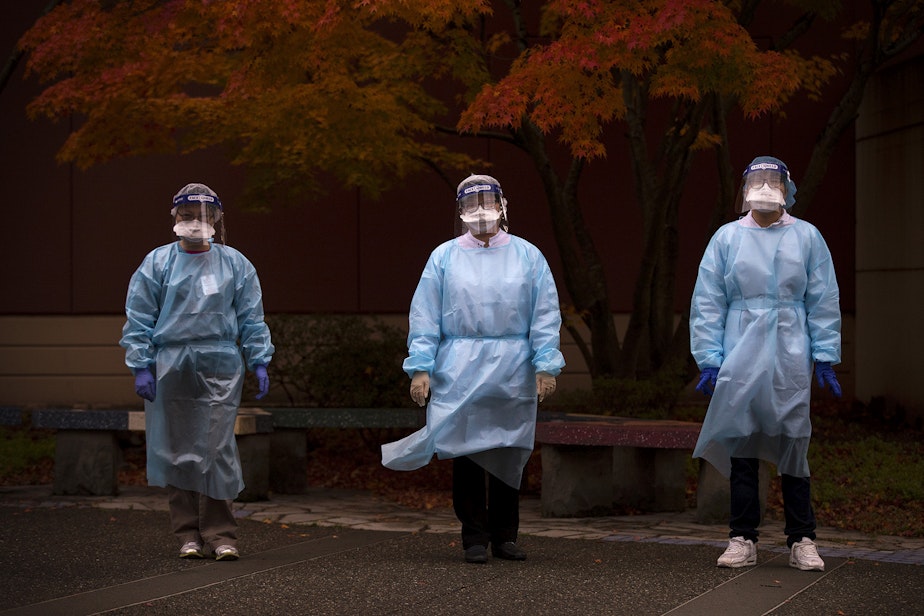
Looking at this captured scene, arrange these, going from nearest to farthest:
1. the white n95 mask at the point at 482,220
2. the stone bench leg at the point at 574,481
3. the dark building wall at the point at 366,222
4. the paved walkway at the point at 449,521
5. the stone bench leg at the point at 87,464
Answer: the white n95 mask at the point at 482,220, the paved walkway at the point at 449,521, the stone bench leg at the point at 574,481, the stone bench leg at the point at 87,464, the dark building wall at the point at 366,222

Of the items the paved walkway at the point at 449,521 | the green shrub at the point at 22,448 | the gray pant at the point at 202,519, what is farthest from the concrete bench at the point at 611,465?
the green shrub at the point at 22,448

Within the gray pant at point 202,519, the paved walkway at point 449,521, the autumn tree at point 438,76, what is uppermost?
the autumn tree at point 438,76

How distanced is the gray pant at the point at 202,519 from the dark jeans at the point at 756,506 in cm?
233

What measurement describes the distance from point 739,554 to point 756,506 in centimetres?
23

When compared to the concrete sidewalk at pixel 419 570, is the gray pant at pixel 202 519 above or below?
above

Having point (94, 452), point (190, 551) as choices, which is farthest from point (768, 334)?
point (94, 452)

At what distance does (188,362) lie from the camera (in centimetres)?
580

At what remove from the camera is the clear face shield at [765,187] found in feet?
18.0

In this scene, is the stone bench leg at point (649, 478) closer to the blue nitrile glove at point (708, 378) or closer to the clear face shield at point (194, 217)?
the blue nitrile glove at point (708, 378)

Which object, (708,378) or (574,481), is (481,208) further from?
(574,481)

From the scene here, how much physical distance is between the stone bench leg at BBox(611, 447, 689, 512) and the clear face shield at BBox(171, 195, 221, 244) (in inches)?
113

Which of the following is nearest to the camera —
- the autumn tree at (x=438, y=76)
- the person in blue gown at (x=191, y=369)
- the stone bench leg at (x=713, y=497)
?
the person in blue gown at (x=191, y=369)

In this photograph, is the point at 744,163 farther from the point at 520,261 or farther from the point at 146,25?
the point at 520,261

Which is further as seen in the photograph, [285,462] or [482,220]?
[285,462]
